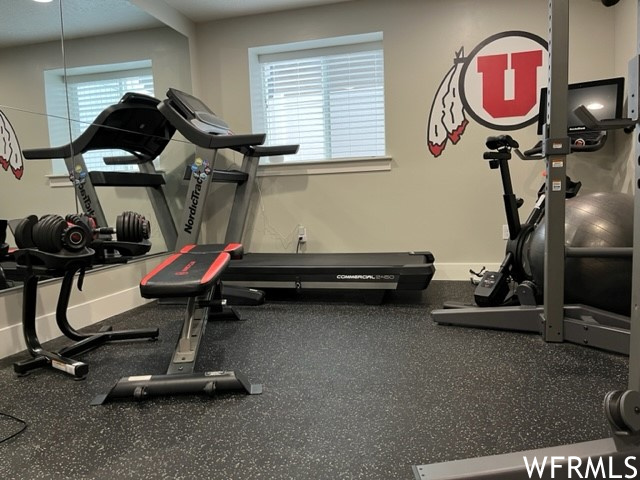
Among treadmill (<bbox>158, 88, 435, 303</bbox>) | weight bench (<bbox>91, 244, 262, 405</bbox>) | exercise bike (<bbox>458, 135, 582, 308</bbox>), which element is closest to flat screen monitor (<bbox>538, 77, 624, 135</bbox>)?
exercise bike (<bbox>458, 135, 582, 308</bbox>)

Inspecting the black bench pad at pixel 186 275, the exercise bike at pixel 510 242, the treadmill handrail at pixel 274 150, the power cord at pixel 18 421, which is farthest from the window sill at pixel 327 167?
the power cord at pixel 18 421

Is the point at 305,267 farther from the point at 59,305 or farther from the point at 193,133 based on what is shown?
the point at 59,305

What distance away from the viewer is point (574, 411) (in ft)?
4.61

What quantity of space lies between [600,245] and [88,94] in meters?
3.49

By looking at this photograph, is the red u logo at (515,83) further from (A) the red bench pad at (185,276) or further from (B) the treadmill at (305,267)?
(A) the red bench pad at (185,276)

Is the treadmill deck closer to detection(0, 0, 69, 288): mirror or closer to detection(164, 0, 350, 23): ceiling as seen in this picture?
detection(0, 0, 69, 288): mirror

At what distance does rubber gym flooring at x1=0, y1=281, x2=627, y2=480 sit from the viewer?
120cm

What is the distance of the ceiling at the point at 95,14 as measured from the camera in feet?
7.94

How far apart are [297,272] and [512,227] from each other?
1463mm

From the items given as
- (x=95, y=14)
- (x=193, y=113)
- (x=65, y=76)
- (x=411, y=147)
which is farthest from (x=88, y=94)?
(x=411, y=147)

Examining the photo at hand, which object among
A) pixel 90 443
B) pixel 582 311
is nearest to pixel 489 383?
pixel 582 311

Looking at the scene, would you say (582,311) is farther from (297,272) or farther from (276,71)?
(276,71)

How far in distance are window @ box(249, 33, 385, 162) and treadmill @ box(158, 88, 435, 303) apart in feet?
3.50

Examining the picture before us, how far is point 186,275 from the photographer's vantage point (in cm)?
167
